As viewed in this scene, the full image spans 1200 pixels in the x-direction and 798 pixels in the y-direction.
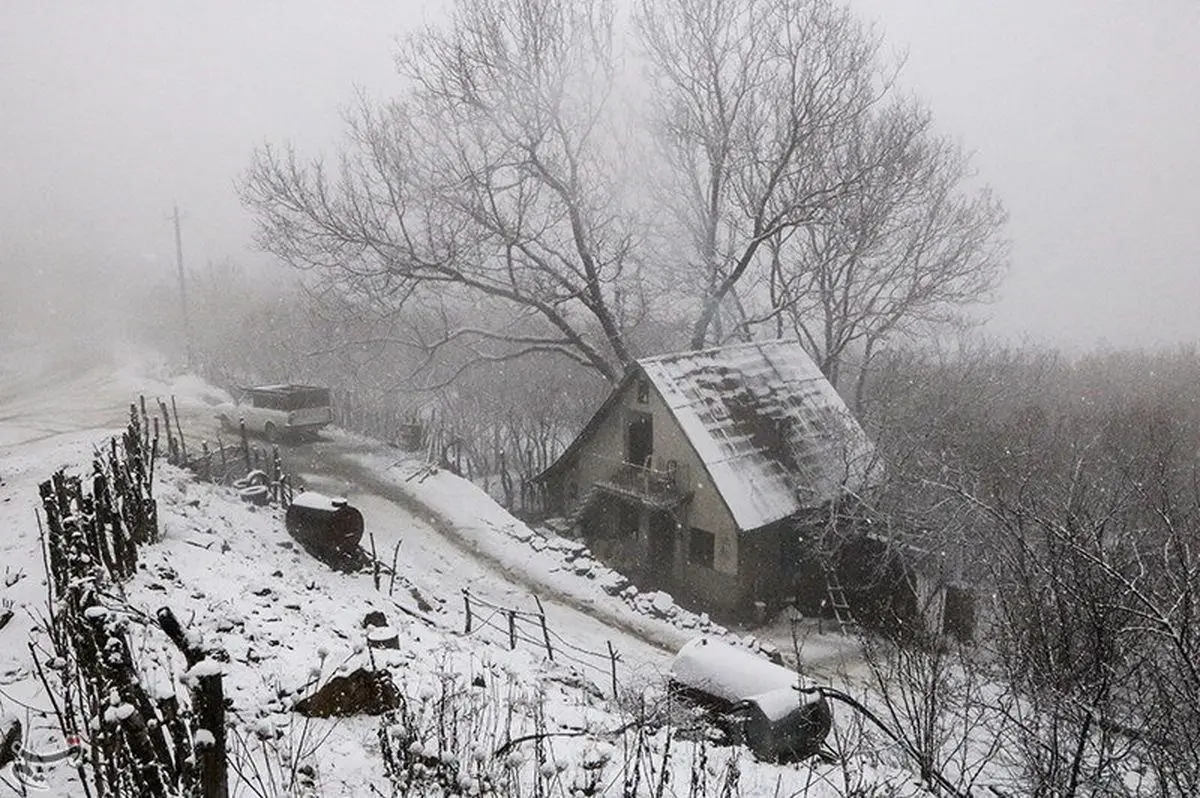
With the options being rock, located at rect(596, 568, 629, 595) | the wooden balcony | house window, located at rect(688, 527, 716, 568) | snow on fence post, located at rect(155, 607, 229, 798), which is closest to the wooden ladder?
house window, located at rect(688, 527, 716, 568)

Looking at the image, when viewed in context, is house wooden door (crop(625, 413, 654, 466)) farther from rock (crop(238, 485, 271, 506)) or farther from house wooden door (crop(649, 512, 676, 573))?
rock (crop(238, 485, 271, 506))

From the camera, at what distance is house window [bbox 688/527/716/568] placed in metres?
20.3

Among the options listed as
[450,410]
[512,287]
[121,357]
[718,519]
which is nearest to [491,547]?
[718,519]

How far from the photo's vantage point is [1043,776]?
670 cm

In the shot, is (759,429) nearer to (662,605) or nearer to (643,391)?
(643,391)

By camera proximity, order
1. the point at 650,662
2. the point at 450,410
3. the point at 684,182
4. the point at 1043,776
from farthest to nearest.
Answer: the point at 450,410
the point at 684,182
the point at 650,662
the point at 1043,776

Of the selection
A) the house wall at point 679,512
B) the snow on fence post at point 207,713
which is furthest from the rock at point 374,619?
the house wall at point 679,512

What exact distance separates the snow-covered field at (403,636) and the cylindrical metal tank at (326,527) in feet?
1.04

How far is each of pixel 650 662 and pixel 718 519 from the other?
5308 mm

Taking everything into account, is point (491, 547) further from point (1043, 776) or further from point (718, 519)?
point (1043, 776)

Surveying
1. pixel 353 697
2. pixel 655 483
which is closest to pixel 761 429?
pixel 655 483

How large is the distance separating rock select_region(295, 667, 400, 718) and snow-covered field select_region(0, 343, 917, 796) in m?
0.13

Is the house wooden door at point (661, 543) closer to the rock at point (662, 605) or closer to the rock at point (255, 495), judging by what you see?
the rock at point (662, 605)

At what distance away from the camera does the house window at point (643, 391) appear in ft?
68.8
